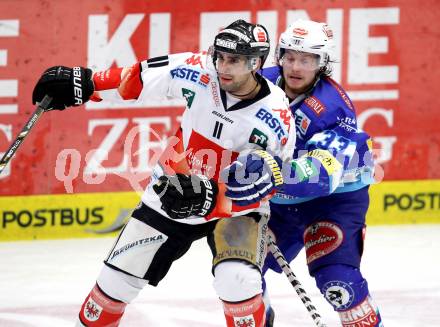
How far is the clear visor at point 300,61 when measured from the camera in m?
6.03

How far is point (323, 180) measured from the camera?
18.7 ft

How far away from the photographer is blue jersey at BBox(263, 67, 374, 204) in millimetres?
5691

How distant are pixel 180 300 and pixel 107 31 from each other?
6.05 ft

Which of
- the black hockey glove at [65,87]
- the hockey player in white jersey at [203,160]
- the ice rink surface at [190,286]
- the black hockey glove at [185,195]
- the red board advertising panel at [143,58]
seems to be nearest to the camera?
the black hockey glove at [185,195]

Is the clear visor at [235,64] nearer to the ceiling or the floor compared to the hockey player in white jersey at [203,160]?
nearer to the ceiling

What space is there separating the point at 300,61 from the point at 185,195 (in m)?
1.05

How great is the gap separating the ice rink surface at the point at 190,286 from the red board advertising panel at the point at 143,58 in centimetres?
47

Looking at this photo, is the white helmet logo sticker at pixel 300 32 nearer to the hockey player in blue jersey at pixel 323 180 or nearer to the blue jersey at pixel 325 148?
the hockey player in blue jersey at pixel 323 180

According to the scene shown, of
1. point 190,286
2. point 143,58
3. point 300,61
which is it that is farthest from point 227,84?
point 143,58

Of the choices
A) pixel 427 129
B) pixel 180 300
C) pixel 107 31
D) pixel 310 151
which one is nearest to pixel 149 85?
pixel 310 151

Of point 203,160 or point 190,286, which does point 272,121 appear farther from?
Result: point 190,286

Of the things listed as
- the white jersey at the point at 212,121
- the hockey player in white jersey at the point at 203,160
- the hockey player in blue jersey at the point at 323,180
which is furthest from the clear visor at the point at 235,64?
the hockey player in blue jersey at the point at 323,180

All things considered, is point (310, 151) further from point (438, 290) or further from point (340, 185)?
point (438, 290)

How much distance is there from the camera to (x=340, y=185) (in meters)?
6.11
